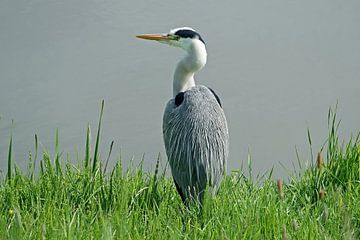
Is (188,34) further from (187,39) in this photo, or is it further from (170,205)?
(170,205)

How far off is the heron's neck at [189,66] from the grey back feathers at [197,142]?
0.28m

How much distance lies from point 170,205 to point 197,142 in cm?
39

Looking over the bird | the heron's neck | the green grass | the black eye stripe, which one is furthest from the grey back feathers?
the black eye stripe

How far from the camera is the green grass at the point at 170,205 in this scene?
3098mm

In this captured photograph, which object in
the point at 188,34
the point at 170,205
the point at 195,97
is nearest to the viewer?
the point at 170,205

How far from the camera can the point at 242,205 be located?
352 centimetres

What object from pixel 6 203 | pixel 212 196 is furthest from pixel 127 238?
pixel 6 203

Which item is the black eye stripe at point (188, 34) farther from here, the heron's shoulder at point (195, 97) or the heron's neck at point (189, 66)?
the heron's shoulder at point (195, 97)

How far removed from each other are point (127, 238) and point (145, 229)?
42cm

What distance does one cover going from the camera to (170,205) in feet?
13.0

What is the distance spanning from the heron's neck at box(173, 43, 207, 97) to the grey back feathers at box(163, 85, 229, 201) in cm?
28

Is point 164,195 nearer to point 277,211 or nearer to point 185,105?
point 185,105

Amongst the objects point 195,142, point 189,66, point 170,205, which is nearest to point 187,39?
point 189,66

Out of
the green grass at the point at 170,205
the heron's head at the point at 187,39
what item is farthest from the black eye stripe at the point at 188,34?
the green grass at the point at 170,205
